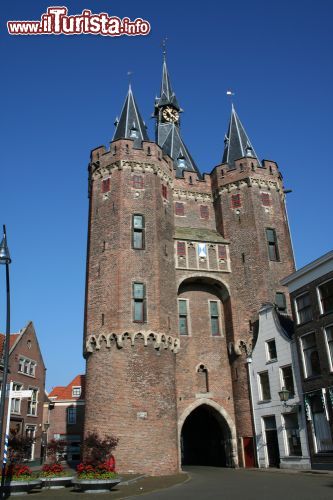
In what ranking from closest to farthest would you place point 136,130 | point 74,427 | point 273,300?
point 273,300 → point 136,130 → point 74,427

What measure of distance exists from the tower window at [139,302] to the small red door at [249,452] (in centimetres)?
962

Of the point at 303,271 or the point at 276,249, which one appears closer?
the point at 303,271

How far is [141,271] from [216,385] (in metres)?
8.76

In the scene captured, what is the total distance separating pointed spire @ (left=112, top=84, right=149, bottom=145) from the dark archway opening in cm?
1940

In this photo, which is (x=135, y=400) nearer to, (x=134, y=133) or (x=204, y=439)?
(x=204, y=439)

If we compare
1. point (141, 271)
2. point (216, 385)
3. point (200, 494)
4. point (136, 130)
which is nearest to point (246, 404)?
point (216, 385)

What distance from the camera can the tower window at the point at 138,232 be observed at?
2864 cm

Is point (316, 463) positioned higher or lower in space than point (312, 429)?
lower

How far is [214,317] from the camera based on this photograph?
102ft

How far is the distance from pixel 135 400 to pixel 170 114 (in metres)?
34.0

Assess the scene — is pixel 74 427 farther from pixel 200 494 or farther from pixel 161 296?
pixel 200 494

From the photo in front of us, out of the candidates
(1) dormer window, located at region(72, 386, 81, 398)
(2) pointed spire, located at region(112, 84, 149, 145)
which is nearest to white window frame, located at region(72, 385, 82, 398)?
(1) dormer window, located at region(72, 386, 81, 398)

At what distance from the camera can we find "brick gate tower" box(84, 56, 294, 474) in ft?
81.4

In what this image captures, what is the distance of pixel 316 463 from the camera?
73.4 ft
